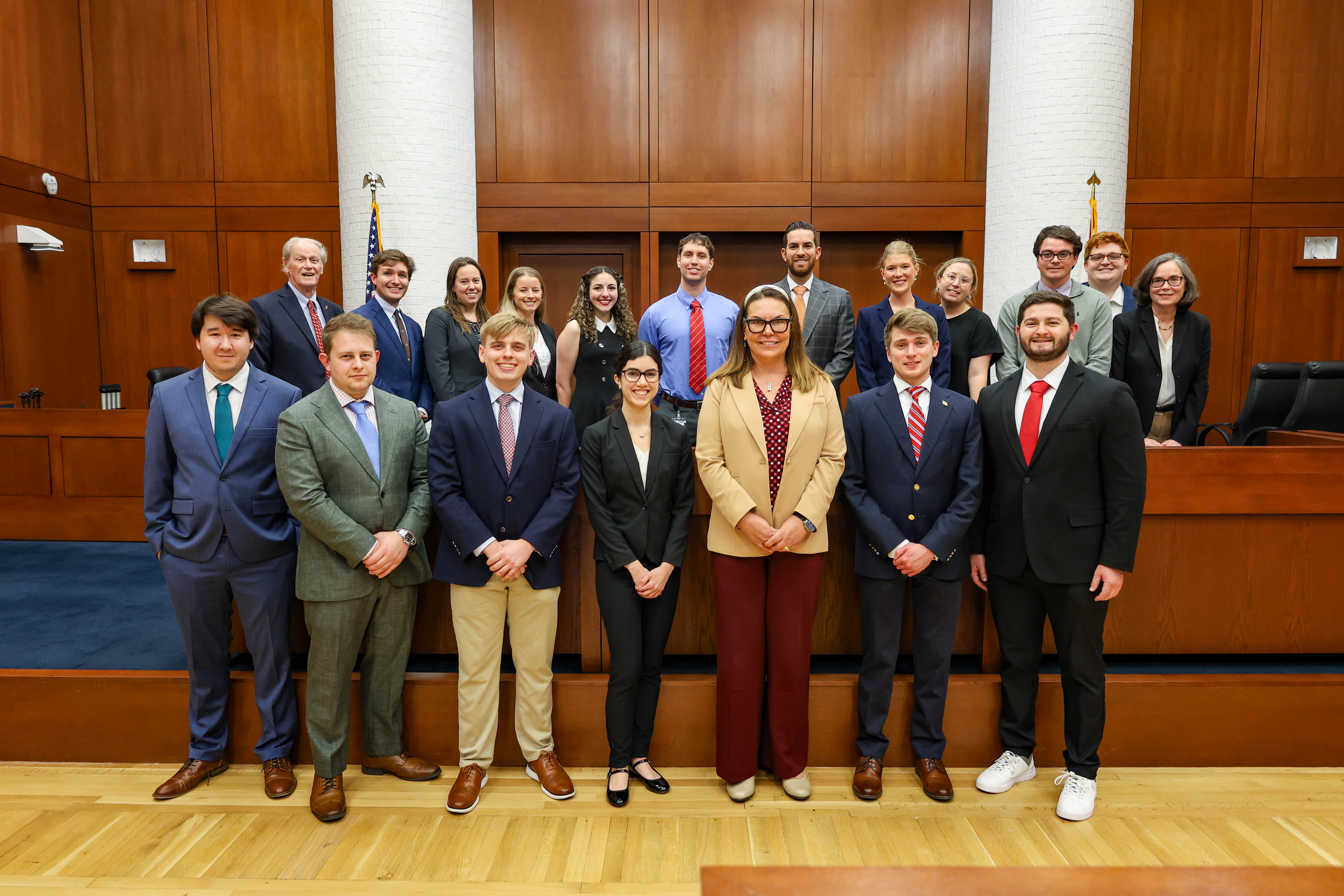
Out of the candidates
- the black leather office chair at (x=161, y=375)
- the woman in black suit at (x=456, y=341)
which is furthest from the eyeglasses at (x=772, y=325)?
the black leather office chair at (x=161, y=375)

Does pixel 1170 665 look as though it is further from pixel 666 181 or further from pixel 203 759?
pixel 666 181

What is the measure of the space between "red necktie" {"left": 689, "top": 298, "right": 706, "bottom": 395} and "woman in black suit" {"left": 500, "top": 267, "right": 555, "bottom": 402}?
610 mm

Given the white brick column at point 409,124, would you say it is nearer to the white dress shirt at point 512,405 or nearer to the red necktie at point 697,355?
the red necktie at point 697,355

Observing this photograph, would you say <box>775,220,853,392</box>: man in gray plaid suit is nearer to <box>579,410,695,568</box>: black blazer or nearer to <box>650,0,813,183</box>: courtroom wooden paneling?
<box>579,410,695,568</box>: black blazer

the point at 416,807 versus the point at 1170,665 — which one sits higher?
the point at 1170,665

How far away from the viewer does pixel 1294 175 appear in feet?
20.2

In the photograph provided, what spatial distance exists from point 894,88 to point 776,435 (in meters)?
4.75

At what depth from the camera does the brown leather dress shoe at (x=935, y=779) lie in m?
2.49

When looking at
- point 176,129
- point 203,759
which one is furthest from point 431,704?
point 176,129

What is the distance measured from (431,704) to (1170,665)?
2669 millimetres

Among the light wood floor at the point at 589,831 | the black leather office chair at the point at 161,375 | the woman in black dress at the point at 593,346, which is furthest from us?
the black leather office chair at the point at 161,375

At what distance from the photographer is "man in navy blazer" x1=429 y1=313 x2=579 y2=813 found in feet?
8.01

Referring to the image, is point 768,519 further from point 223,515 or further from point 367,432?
point 223,515

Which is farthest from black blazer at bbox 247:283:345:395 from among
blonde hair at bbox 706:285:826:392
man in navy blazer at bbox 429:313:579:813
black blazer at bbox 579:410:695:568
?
blonde hair at bbox 706:285:826:392
